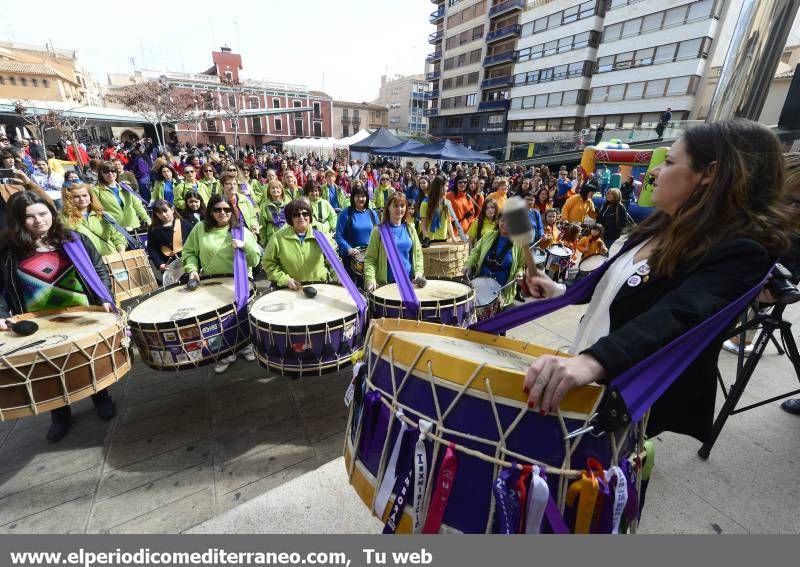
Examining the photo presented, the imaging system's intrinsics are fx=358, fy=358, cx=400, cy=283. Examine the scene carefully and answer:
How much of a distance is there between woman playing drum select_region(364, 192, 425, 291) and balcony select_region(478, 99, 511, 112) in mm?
43725

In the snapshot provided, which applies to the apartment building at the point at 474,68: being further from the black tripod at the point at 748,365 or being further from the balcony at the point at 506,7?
the black tripod at the point at 748,365

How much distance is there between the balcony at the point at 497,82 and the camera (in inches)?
1604

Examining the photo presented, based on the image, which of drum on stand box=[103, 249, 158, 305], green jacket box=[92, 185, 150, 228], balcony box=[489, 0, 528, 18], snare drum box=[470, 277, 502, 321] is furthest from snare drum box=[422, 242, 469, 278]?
balcony box=[489, 0, 528, 18]

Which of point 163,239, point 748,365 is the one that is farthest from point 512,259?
point 163,239

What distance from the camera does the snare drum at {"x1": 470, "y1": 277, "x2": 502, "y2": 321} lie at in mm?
3645

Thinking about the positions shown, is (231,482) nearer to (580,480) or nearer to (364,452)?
(364,452)

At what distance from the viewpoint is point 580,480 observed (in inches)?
43.2

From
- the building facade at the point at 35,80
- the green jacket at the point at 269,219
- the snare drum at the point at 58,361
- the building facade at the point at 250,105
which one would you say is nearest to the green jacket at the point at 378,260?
the snare drum at the point at 58,361

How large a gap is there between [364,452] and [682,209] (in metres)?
1.51

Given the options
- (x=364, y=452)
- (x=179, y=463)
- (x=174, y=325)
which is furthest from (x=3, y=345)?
(x=364, y=452)

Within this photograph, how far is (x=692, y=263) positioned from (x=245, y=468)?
2.98 meters

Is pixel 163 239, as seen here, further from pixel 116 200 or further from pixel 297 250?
pixel 297 250

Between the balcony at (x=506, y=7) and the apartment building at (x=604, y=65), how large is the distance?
111cm

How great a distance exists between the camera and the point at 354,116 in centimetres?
6800
